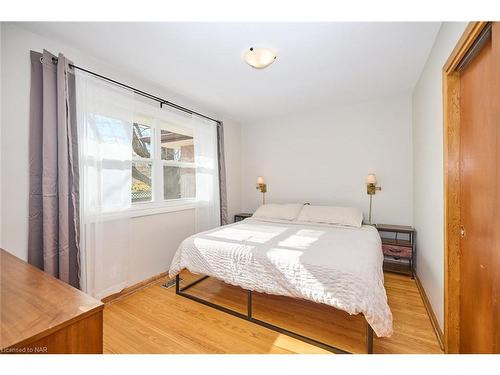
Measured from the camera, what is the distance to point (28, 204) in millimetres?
1701

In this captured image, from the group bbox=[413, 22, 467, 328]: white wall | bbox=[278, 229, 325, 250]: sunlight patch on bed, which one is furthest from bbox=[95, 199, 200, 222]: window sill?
bbox=[413, 22, 467, 328]: white wall

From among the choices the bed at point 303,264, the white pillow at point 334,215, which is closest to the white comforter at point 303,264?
the bed at point 303,264

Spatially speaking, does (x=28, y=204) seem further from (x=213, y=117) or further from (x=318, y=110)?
(x=318, y=110)

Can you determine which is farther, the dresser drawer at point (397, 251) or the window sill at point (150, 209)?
the dresser drawer at point (397, 251)

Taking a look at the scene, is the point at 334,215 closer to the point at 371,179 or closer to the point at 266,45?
the point at 371,179

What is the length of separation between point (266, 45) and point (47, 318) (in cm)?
215

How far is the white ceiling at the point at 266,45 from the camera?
1680mm

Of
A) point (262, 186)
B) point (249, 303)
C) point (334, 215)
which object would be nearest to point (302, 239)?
point (249, 303)

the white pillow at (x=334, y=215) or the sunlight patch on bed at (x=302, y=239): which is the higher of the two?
the white pillow at (x=334, y=215)

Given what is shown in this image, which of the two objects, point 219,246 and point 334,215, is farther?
point 334,215

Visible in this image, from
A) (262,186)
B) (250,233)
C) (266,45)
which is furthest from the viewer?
(262,186)

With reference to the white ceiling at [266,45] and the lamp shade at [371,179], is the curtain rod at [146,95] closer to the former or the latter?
the white ceiling at [266,45]

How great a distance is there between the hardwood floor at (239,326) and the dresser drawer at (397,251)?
1.37ft

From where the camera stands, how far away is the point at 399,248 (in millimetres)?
2689
